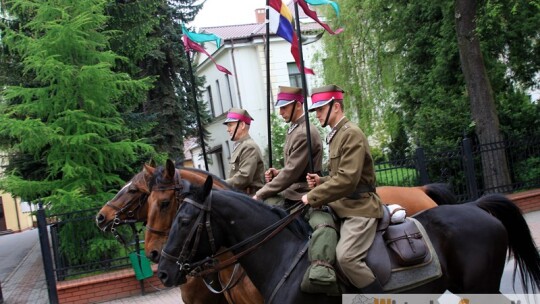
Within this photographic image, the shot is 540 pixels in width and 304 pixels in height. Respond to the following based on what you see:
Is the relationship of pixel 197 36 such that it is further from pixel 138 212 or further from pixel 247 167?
pixel 138 212

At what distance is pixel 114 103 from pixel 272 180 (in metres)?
9.73

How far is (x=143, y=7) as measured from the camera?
16.4 m

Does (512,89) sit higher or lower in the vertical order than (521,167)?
higher

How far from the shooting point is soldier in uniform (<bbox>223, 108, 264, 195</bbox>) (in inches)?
258

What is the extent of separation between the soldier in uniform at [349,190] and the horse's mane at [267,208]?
312 millimetres

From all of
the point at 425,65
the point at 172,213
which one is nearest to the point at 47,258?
the point at 172,213

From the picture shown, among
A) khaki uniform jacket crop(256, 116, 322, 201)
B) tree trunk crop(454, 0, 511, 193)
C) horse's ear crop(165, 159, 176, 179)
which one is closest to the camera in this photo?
horse's ear crop(165, 159, 176, 179)

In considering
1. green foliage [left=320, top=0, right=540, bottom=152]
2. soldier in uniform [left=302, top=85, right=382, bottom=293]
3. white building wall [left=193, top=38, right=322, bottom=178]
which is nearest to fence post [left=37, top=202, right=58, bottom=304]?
soldier in uniform [left=302, top=85, right=382, bottom=293]

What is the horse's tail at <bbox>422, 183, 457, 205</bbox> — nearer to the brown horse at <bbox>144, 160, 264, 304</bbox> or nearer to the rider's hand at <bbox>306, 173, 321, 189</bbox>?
the rider's hand at <bbox>306, 173, 321, 189</bbox>

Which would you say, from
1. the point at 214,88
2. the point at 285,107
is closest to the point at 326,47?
the point at 214,88

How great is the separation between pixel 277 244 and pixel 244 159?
7.67 feet

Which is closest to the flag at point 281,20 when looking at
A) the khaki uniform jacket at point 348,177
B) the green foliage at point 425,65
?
the khaki uniform jacket at point 348,177

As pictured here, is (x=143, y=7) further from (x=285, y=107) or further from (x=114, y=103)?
(x=285, y=107)

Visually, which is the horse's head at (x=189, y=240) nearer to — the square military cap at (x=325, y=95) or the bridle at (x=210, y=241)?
the bridle at (x=210, y=241)
